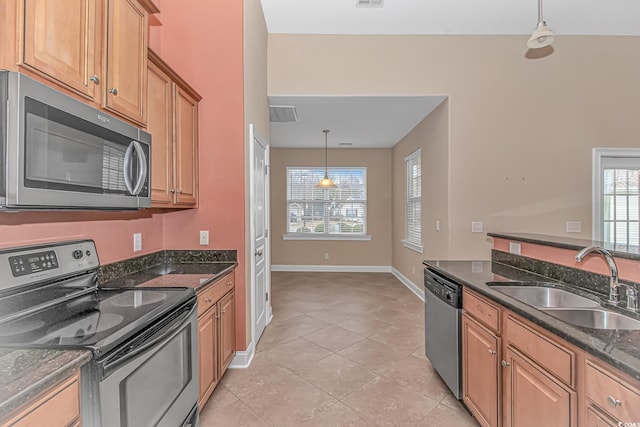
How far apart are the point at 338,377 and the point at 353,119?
12.0 ft

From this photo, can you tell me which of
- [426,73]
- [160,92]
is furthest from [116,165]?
[426,73]

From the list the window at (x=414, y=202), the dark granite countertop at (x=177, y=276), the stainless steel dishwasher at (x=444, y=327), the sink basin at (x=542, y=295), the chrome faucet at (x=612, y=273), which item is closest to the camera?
the chrome faucet at (x=612, y=273)

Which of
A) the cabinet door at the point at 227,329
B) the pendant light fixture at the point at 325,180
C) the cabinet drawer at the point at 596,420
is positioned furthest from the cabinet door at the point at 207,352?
the pendant light fixture at the point at 325,180

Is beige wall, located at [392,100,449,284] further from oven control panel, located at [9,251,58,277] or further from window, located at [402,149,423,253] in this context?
oven control panel, located at [9,251,58,277]

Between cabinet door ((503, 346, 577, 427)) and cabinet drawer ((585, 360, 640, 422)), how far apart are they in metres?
0.11

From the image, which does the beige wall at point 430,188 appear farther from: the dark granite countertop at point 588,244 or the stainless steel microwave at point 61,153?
the stainless steel microwave at point 61,153

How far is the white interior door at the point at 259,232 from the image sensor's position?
3.15 metres

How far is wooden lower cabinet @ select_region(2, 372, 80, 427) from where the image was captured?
0.85 metres

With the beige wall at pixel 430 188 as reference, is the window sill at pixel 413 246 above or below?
below

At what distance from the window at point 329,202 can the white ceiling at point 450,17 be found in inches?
145

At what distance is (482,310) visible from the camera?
6.37 feet

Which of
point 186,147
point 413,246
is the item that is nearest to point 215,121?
point 186,147

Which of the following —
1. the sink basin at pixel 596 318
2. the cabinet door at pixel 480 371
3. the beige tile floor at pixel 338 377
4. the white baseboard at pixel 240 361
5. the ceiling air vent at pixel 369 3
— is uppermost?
the ceiling air vent at pixel 369 3

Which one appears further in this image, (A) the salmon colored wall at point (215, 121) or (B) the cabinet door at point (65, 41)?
(A) the salmon colored wall at point (215, 121)
